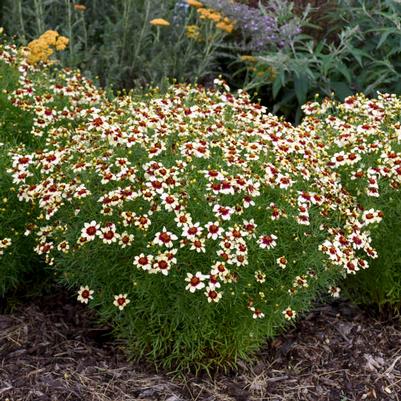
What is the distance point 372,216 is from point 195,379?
3.43 ft

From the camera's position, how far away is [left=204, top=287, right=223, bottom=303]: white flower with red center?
2846 millimetres

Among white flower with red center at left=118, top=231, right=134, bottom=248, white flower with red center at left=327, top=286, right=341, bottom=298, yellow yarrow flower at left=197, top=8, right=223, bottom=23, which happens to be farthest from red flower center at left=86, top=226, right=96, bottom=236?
yellow yarrow flower at left=197, top=8, right=223, bottom=23

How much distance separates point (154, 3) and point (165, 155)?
332cm

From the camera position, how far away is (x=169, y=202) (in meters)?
2.93

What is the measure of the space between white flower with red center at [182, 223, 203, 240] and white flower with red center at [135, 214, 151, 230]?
0.14 meters

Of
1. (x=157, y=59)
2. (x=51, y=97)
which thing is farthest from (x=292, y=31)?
(x=51, y=97)

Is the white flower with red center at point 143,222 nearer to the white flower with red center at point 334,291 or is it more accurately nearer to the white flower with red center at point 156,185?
the white flower with red center at point 156,185

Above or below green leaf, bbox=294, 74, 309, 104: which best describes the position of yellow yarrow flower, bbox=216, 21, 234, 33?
above

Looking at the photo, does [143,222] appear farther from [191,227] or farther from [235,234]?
[235,234]

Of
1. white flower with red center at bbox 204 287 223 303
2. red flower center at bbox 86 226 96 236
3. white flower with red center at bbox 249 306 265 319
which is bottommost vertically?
white flower with red center at bbox 249 306 265 319

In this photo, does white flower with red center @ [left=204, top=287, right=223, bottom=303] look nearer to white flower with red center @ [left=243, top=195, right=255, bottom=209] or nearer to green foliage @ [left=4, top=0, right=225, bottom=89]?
white flower with red center @ [left=243, top=195, right=255, bottom=209]

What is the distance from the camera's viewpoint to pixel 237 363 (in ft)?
11.2

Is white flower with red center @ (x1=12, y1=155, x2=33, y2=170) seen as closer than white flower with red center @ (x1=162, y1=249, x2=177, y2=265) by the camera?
No

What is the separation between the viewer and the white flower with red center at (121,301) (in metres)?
2.98
